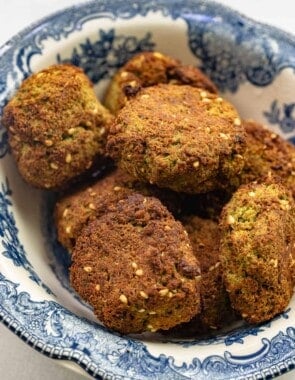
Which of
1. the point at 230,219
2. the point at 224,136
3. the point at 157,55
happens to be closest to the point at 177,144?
Result: the point at 224,136

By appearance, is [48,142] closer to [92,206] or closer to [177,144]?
[92,206]

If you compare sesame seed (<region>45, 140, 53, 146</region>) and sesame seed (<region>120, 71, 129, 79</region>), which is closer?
sesame seed (<region>45, 140, 53, 146</region>)

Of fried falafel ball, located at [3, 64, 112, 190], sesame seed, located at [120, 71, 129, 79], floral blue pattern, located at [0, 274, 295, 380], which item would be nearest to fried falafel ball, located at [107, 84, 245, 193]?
A: fried falafel ball, located at [3, 64, 112, 190]

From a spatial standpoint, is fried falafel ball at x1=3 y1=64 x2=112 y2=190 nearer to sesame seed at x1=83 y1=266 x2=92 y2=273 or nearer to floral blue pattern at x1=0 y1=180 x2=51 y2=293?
floral blue pattern at x1=0 y1=180 x2=51 y2=293

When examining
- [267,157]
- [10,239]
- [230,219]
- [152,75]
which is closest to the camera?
[230,219]

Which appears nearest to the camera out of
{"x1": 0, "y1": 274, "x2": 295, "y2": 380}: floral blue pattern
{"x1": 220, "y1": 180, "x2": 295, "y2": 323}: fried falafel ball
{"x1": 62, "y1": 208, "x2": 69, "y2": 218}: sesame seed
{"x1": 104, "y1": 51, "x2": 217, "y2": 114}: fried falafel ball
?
{"x1": 0, "y1": 274, "x2": 295, "y2": 380}: floral blue pattern

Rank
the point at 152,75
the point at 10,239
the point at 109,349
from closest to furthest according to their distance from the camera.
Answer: the point at 109,349 → the point at 10,239 → the point at 152,75

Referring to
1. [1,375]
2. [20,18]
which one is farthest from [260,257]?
[20,18]
